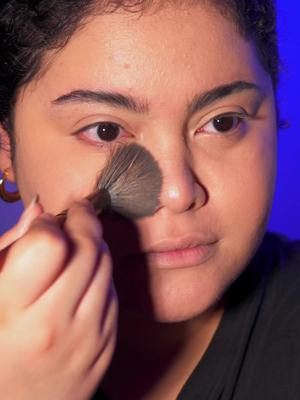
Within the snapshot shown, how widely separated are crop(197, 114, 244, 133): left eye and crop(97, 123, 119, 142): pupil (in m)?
0.09

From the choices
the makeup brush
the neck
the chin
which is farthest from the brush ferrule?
the neck

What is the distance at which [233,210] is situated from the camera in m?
0.54

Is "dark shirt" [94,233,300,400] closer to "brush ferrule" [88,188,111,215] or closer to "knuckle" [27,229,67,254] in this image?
"brush ferrule" [88,188,111,215]

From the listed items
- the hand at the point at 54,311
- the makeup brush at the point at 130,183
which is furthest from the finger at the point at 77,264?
the makeup brush at the point at 130,183

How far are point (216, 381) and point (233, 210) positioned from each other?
250 mm

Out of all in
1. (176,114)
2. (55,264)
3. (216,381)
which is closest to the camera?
(55,264)

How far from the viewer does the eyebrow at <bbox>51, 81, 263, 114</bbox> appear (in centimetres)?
48

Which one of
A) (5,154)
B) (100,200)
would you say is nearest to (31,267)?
(100,200)

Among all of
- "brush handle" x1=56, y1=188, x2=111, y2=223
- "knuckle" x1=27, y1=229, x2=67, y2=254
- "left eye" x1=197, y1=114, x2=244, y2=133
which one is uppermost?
"left eye" x1=197, y1=114, x2=244, y2=133

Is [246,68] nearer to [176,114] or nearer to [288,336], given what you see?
[176,114]

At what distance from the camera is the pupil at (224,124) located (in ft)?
1.82

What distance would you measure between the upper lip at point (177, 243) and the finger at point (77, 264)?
14 centimetres

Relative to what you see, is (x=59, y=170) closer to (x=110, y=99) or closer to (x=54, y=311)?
(x=110, y=99)

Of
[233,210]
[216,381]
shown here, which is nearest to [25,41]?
[233,210]
